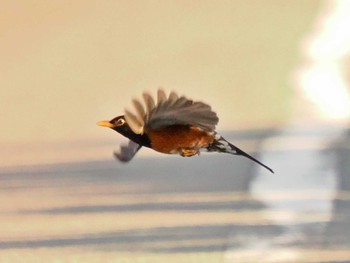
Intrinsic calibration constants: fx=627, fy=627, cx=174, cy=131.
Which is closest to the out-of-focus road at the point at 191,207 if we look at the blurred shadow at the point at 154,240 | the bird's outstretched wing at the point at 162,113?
the blurred shadow at the point at 154,240

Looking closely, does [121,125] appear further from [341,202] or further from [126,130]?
[341,202]

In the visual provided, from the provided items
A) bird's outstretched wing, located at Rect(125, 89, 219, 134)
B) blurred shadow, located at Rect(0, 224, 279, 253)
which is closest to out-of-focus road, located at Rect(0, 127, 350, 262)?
blurred shadow, located at Rect(0, 224, 279, 253)

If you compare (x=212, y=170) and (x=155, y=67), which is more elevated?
(x=155, y=67)

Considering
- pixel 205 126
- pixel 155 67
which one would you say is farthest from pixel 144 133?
pixel 155 67

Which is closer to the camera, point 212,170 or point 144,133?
point 144,133

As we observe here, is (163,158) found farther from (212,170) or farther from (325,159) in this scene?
(325,159)

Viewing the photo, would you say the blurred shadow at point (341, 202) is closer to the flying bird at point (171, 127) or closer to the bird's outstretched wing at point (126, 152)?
the flying bird at point (171, 127)

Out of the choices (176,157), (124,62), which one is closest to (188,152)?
(176,157)
